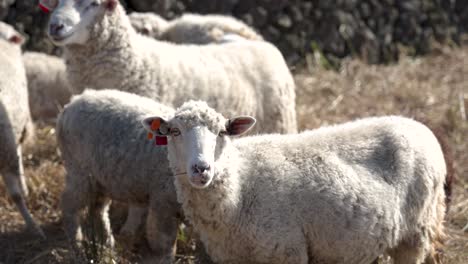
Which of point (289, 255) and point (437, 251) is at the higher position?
point (289, 255)

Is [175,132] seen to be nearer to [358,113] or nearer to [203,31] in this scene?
[203,31]

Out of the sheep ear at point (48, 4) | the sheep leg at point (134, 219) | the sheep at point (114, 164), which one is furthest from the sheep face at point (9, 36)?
the sheep leg at point (134, 219)

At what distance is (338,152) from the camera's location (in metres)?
4.49

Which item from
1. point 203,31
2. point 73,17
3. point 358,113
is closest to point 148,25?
point 203,31

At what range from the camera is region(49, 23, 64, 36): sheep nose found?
19.3 ft

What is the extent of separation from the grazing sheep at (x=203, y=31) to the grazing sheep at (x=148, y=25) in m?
0.05

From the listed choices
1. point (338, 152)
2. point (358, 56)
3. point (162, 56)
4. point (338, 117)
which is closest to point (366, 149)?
point (338, 152)

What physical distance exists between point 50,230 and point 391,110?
3.92 meters

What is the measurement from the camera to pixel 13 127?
580 centimetres

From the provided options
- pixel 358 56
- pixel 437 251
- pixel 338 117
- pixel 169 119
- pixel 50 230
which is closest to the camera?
pixel 169 119

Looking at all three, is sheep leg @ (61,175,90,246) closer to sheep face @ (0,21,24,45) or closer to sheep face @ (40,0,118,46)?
sheep face @ (40,0,118,46)

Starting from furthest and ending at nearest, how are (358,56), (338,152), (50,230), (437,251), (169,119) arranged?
(358,56)
(50,230)
(437,251)
(338,152)
(169,119)

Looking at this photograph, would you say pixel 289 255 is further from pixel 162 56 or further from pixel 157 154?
pixel 162 56

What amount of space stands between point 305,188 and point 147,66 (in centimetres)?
221
